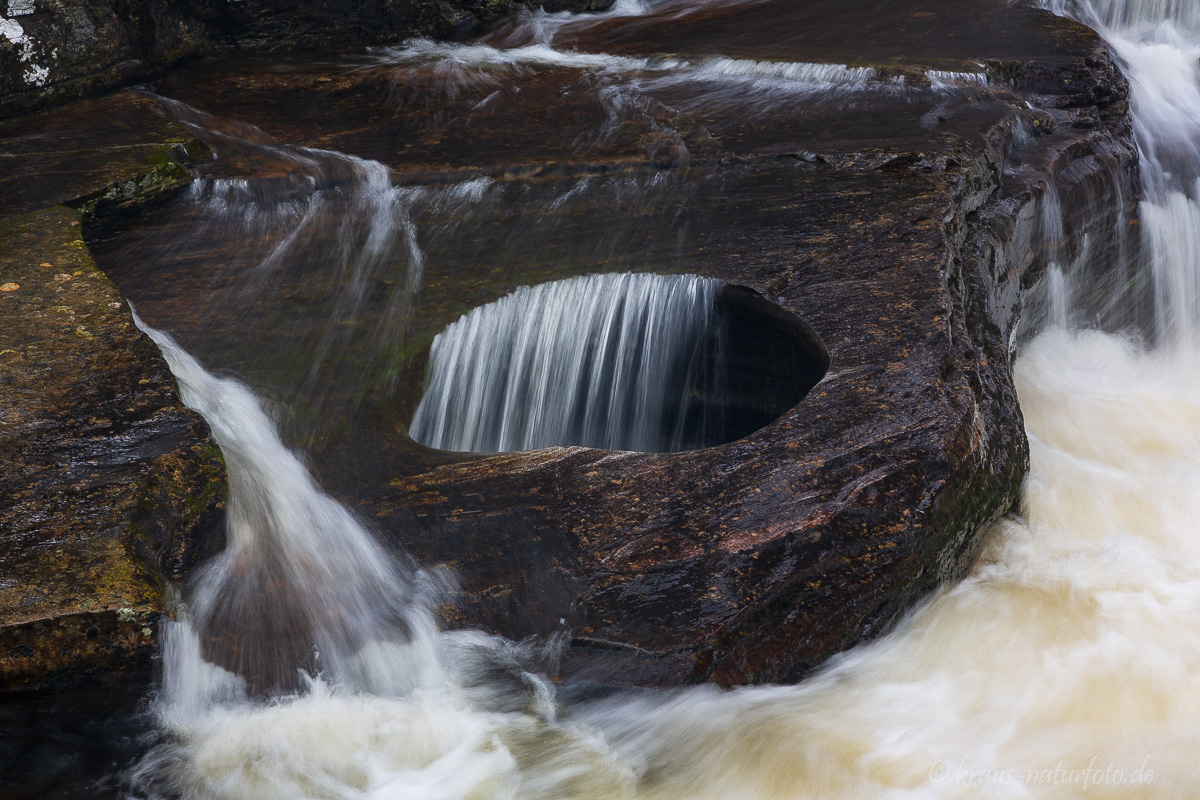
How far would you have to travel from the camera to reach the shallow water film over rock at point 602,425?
3.65m

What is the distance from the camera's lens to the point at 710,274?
210 inches

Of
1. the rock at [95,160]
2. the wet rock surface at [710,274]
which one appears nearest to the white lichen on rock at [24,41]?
the rock at [95,160]

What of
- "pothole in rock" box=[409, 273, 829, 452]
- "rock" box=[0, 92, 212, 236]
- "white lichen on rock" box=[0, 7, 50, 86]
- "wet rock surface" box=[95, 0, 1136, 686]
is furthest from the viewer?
"white lichen on rock" box=[0, 7, 50, 86]

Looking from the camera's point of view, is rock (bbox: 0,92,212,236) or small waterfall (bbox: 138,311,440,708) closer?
small waterfall (bbox: 138,311,440,708)

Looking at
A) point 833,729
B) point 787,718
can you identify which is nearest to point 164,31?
point 787,718

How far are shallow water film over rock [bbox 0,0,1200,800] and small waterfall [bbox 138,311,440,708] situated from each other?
0.06ft

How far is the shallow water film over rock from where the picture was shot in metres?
3.65

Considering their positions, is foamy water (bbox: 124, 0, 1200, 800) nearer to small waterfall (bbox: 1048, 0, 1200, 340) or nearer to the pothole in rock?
the pothole in rock

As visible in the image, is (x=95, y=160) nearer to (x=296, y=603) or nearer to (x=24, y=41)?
(x=24, y=41)

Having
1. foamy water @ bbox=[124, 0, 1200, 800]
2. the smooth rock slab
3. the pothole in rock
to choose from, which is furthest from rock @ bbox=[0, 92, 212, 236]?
foamy water @ bbox=[124, 0, 1200, 800]

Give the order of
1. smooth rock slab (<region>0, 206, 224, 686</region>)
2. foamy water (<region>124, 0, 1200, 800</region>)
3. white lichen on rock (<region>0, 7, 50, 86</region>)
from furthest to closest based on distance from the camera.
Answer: white lichen on rock (<region>0, 7, 50, 86</region>), foamy water (<region>124, 0, 1200, 800</region>), smooth rock slab (<region>0, 206, 224, 686</region>)

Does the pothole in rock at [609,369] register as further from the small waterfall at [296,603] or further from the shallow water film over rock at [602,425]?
the small waterfall at [296,603]

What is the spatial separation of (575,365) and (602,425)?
1.26ft

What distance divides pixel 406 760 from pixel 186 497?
1.38 m
